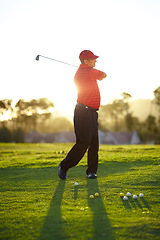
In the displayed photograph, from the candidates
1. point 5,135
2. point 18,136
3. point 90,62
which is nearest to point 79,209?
point 90,62

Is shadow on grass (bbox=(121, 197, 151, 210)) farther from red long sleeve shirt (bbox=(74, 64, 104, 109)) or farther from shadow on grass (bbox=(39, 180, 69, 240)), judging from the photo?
red long sleeve shirt (bbox=(74, 64, 104, 109))

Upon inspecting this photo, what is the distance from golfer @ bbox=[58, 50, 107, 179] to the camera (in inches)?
279

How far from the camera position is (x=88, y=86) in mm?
7230

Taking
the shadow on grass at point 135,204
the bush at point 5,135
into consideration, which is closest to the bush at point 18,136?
the bush at point 5,135

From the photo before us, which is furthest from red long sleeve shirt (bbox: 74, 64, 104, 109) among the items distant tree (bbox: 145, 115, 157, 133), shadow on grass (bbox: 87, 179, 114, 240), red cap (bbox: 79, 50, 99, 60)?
distant tree (bbox: 145, 115, 157, 133)

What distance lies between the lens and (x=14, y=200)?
5539 millimetres

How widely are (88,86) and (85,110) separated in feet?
1.87

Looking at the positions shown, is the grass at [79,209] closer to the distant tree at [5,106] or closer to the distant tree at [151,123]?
the distant tree at [151,123]

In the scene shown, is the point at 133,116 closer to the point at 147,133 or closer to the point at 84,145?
the point at 147,133

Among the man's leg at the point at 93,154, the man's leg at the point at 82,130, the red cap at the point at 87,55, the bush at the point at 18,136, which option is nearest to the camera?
the man's leg at the point at 82,130

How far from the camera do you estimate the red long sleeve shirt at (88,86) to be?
7.18 meters

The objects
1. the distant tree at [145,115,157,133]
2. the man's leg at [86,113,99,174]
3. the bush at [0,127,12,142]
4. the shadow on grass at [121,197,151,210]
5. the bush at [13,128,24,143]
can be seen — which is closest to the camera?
the shadow on grass at [121,197,151,210]

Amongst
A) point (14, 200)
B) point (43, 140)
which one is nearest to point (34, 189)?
point (14, 200)

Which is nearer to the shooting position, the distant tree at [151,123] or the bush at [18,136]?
the distant tree at [151,123]
